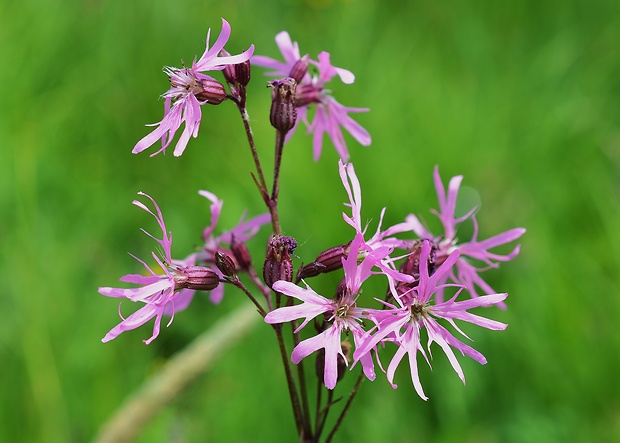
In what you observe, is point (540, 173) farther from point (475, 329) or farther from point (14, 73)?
point (14, 73)

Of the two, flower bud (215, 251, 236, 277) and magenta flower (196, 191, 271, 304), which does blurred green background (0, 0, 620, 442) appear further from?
flower bud (215, 251, 236, 277)

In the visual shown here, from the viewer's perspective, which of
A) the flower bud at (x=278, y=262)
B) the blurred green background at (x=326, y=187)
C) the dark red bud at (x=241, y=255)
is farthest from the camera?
the blurred green background at (x=326, y=187)

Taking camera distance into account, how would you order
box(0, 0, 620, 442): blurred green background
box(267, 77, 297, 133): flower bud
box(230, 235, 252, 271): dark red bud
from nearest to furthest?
box(267, 77, 297, 133): flower bud, box(230, 235, 252, 271): dark red bud, box(0, 0, 620, 442): blurred green background

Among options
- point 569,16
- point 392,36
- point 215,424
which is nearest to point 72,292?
point 215,424

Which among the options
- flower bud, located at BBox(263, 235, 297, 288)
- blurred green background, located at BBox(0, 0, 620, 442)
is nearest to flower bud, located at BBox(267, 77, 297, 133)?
flower bud, located at BBox(263, 235, 297, 288)

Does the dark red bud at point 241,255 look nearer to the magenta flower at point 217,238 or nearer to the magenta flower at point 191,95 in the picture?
the magenta flower at point 217,238

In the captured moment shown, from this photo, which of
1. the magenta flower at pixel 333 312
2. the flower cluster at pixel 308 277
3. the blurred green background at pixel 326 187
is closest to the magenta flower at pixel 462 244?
Result: the flower cluster at pixel 308 277
